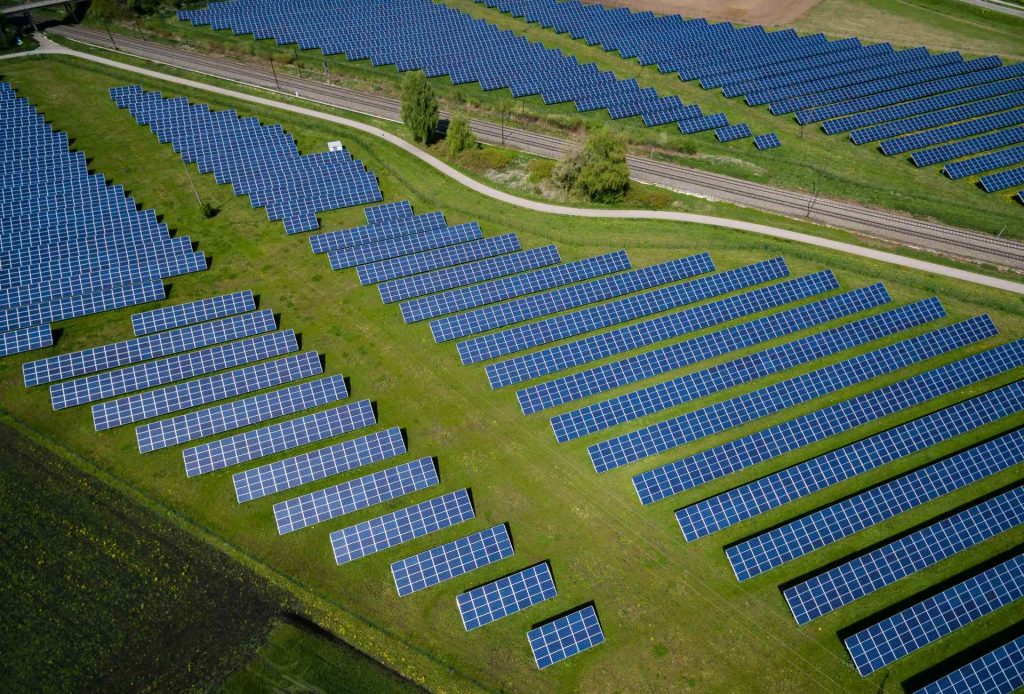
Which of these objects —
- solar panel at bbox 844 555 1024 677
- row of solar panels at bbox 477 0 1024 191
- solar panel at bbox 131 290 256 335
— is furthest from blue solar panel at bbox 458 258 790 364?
row of solar panels at bbox 477 0 1024 191

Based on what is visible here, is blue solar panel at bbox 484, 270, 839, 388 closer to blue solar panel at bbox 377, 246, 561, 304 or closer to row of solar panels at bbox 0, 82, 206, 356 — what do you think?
blue solar panel at bbox 377, 246, 561, 304

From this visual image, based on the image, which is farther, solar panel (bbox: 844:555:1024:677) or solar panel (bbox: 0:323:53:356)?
solar panel (bbox: 0:323:53:356)

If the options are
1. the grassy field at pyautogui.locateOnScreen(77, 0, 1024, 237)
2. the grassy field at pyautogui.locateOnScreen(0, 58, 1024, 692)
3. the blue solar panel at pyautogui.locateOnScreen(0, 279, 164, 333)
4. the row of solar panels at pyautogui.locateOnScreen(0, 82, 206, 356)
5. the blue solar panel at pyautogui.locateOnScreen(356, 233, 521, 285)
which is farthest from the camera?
the grassy field at pyautogui.locateOnScreen(77, 0, 1024, 237)

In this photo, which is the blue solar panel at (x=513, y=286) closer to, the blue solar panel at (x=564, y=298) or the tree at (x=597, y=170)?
the blue solar panel at (x=564, y=298)

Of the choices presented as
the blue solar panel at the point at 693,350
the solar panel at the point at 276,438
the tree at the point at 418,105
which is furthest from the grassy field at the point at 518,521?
the tree at the point at 418,105

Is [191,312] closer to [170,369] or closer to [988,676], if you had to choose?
[170,369]

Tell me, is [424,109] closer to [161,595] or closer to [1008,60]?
[161,595]

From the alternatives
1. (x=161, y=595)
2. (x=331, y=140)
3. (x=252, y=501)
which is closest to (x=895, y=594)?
(x=252, y=501)
